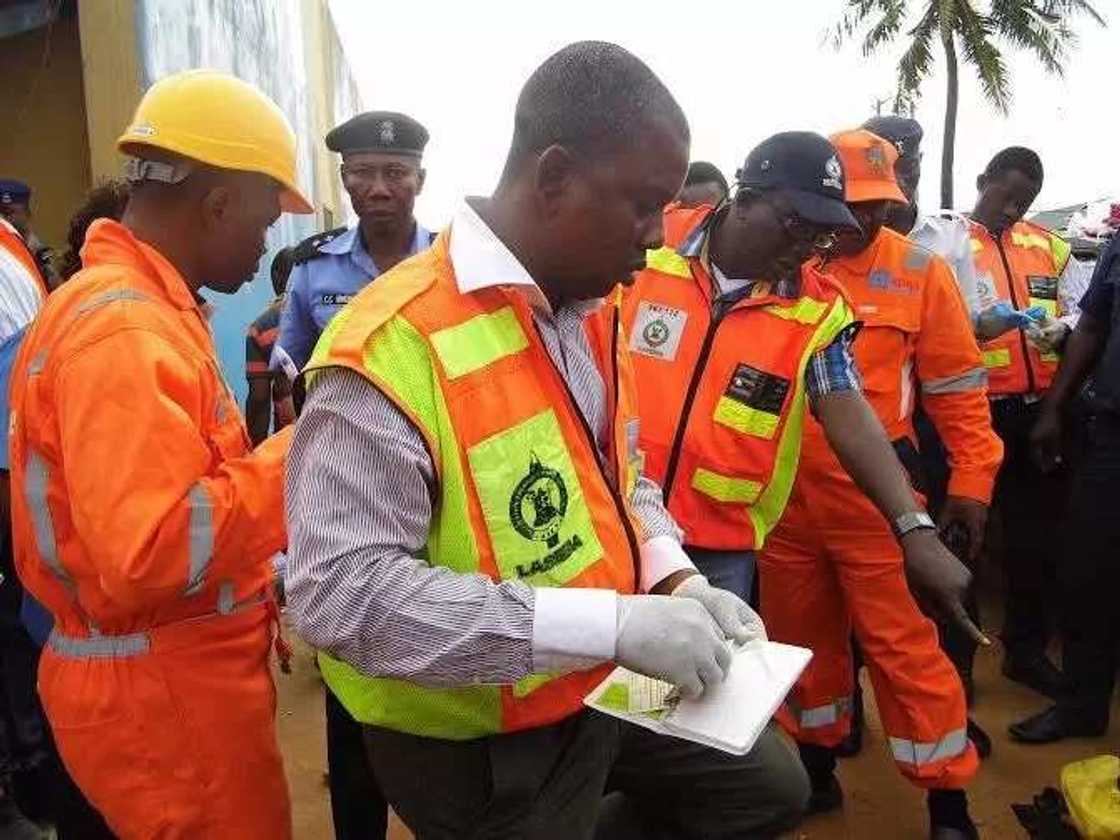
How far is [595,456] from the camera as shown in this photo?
168 cm

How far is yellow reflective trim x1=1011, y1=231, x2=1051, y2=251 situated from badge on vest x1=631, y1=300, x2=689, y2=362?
9.55 ft

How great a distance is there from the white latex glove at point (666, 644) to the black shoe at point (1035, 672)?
3449 millimetres

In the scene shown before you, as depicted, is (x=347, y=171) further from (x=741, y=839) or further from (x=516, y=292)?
(x=741, y=839)

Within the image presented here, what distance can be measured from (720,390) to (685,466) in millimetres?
224

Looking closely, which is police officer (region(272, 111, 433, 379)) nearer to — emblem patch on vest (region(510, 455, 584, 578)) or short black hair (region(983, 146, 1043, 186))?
emblem patch on vest (region(510, 455, 584, 578))

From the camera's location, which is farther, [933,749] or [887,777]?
[887,777]

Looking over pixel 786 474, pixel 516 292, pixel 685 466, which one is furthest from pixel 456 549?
pixel 786 474

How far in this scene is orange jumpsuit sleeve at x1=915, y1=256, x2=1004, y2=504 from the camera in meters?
3.28

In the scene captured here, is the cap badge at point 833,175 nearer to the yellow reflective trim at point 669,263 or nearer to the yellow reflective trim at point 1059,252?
the yellow reflective trim at point 669,263

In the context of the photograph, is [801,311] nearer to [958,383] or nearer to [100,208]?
[958,383]

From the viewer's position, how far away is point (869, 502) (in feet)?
10.2

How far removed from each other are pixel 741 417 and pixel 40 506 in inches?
65.9

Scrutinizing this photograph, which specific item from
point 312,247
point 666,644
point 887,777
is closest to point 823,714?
point 887,777

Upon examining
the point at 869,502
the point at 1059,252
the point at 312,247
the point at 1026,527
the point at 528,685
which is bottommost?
the point at 1026,527
